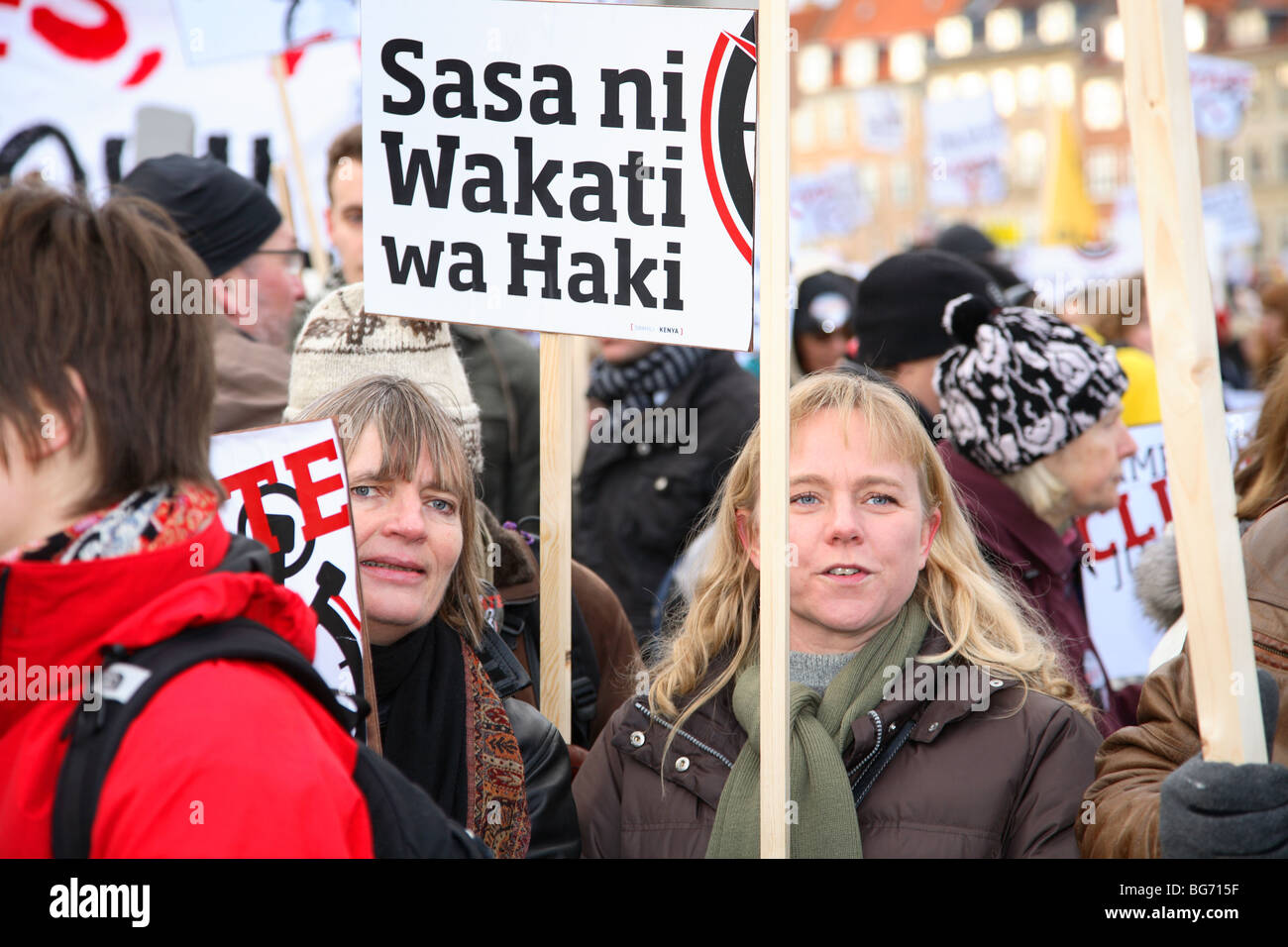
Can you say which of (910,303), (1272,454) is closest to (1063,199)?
(910,303)

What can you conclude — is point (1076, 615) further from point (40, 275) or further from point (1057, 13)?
point (1057, 13)

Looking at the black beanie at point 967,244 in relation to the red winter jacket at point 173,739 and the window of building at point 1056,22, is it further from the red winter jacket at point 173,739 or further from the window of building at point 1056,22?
the window of building at point 1056,22

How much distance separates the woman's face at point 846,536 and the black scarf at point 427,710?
660 mm

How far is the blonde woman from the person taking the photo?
2.40 meters

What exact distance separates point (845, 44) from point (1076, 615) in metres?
87.8

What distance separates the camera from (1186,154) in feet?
6.37

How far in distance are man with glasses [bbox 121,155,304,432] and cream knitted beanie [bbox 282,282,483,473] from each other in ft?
2.33

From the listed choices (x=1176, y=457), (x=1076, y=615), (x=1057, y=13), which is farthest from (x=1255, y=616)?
(x=1057, y=13)

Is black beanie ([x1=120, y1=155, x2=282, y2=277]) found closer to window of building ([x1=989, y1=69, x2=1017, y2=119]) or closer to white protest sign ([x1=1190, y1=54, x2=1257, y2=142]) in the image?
white protest sign ([x1=1190, y1=54, x2=1257, y2=142])

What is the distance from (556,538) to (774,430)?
0.84 meters

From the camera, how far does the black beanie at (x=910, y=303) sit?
4.55m

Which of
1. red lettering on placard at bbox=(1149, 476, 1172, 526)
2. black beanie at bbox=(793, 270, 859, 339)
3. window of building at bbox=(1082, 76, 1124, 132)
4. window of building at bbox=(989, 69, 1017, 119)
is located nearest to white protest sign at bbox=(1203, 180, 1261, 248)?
black beanie at bbox=(793, 270, 859, 339)

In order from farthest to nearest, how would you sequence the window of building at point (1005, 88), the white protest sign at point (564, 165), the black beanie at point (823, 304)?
the window of building at point (1005, 88)
the black beanie at point (823, 304)
the white protest sign at point (564, 165)

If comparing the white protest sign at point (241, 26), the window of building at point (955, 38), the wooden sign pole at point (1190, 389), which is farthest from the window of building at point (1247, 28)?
the wooden sign pole at point (1190, 389)
